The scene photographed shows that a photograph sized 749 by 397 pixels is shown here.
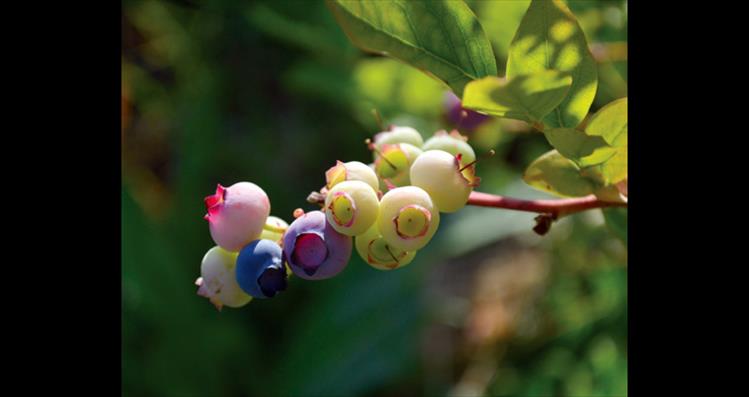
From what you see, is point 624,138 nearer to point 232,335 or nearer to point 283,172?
point 232,335

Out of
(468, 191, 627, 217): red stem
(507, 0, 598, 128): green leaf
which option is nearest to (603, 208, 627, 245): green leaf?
(468, 191, 627, 217): red stem

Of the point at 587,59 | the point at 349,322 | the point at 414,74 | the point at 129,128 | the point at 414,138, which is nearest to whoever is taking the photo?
the point at 587,59

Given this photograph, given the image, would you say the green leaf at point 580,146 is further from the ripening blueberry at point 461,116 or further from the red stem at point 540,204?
the ripening blueberry at point 461,116

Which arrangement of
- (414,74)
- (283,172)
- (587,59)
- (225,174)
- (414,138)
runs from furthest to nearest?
(283,172) < (225,174) < (414,74) < (414,138) < (587,59)

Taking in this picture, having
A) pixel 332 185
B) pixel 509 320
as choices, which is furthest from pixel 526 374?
pixel 332 185

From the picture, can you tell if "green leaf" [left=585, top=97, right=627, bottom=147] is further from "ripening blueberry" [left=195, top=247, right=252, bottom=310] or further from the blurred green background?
the blurred green background

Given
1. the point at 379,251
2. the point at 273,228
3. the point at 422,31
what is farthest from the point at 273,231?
the point at 422,31

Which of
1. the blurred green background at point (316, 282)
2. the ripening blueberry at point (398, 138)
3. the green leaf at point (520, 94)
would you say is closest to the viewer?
the green leaf at point (520, 94)

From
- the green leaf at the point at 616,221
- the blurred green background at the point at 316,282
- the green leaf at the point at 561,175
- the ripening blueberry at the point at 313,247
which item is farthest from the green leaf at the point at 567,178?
the blurred green background at the point at 316,282
